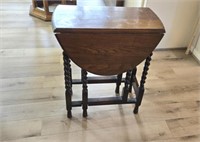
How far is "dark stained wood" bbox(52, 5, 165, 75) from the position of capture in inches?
47.8

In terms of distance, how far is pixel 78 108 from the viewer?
179 cm

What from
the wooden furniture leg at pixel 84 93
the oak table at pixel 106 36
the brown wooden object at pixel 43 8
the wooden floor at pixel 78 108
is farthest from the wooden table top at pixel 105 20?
the brown wooden object at pixel 43 8

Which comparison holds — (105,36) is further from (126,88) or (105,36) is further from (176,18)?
(176,18)

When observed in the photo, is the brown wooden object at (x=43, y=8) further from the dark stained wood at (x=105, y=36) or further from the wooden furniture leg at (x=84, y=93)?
the wooden furniture leg at (x=84, y=93)

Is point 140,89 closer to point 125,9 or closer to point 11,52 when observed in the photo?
point 125,9

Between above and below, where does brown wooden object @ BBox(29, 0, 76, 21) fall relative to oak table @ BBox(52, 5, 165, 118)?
below

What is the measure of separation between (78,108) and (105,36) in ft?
2.56

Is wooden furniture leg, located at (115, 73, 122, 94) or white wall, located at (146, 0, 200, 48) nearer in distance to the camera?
wooden furniture leg, located at (115, 73, 122, 94)

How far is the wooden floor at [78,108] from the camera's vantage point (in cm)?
160

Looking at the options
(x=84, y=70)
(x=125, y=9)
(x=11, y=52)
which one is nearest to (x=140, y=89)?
(x=84, y=70)

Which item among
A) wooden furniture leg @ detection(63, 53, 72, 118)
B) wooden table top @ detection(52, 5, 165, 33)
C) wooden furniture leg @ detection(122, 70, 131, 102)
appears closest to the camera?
wooden table top @ detection(52, 5, 165, 33)

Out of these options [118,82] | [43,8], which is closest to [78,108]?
[118,82]

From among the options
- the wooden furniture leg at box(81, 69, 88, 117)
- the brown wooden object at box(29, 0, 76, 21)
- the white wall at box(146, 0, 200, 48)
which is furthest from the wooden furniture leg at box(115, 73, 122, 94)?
the brown wooden object at box(29, 0, 76, 21)

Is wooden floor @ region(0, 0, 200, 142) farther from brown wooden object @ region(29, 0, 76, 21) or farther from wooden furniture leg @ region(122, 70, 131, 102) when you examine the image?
brown wooden object @ region(29, 0, 76, 21)
